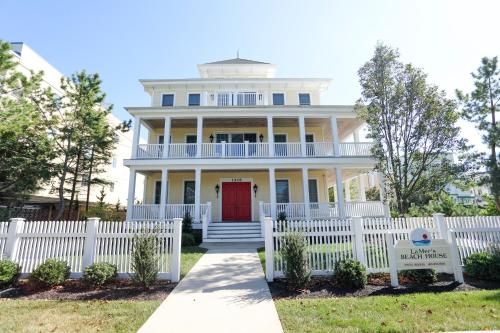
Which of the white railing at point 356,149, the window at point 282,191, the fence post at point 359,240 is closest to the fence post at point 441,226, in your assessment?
the fence post at point 359,240

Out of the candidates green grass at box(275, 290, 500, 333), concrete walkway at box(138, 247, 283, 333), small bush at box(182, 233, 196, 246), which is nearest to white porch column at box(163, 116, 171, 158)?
small bush at box(182, 233, 196, 246)

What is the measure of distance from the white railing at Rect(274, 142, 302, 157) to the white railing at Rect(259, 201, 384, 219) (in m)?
2.93

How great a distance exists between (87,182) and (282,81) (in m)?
14.8

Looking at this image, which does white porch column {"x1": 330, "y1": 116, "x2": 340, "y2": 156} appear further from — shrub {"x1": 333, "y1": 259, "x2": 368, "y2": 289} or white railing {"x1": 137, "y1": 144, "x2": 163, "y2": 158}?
white railing {"x1": 137, "y1": 144, "x2": 163, "y2": 158}

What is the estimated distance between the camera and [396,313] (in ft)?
13.5

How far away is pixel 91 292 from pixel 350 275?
5562 millimetres

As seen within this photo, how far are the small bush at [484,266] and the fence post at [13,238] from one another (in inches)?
437

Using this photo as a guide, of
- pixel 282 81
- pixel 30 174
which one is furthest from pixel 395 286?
pixel 30 174

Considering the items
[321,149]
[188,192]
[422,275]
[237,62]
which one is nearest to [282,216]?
[321,149]

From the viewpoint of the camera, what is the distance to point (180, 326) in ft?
12.5

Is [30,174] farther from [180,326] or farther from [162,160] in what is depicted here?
[180,326]

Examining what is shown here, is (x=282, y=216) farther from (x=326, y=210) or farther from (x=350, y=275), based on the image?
(x=350, y=275)

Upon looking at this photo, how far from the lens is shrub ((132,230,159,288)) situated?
545 centimetres

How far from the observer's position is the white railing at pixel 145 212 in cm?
1385
